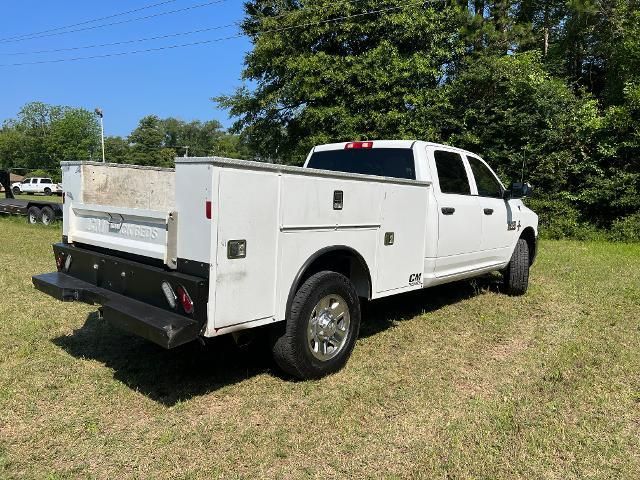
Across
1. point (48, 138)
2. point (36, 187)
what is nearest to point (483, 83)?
point (36, 187)

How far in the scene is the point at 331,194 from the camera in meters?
3.99

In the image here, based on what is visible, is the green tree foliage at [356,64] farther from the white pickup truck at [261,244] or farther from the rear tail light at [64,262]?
the rear tail light at [64,262]

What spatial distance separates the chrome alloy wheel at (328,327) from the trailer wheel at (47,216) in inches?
570

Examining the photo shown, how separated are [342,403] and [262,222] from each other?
4.71ft

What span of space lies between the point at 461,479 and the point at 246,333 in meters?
1.71

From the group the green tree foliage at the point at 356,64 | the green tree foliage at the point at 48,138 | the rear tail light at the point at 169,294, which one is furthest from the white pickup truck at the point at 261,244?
the green tree foliage at the point at 48,138

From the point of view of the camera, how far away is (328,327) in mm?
4184

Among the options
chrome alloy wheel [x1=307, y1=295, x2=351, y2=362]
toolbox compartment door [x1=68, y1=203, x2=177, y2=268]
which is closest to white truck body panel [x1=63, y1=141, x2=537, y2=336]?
toolbox compartment door [x1=68, y1=203, x2=177, y2=268]

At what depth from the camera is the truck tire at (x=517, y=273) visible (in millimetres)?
7258

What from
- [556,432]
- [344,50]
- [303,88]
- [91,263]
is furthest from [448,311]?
[344,50]

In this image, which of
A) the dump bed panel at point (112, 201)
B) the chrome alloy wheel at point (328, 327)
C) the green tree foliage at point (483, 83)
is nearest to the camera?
the dump bed panel at point (112, 201)

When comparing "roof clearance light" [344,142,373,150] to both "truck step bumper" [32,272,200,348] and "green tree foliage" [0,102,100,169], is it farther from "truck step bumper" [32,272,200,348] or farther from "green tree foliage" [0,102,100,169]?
"green tree foliage" [0,102,100,169]

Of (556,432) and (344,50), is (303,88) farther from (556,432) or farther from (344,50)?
(556,432)

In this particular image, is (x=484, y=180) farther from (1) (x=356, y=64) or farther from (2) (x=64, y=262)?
(1) (x=356, y=64)
